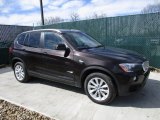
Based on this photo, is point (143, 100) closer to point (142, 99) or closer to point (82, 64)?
point (142, 99)

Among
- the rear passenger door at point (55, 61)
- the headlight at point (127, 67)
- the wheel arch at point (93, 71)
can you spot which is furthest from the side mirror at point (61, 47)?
the headlight at point (127, 67)

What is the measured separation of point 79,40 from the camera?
17.7ft

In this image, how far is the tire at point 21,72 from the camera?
6.30 meters

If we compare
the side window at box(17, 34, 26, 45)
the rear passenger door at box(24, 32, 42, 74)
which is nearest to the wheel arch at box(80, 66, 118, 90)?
the rear passenger door at box(24, 32, 42, 74)

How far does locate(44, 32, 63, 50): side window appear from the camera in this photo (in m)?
5.29

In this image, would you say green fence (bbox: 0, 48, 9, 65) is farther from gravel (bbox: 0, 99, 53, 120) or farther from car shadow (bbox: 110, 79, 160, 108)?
car shadow (bbox: 110, 79, 160, 108)

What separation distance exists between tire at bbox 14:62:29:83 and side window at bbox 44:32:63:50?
1.29 m

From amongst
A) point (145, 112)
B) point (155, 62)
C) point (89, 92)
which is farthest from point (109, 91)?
point (155, 62)

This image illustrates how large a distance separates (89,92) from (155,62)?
409 cm

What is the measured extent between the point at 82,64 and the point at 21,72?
2650 millimetres

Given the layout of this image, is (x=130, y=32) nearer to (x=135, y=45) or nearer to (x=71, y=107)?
(x=135, y=45)

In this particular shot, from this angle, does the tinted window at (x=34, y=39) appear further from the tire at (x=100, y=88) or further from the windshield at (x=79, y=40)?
the tire at (x=100, y=88)

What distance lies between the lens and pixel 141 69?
438cm

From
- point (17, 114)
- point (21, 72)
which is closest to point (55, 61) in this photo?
point (17, 114)
